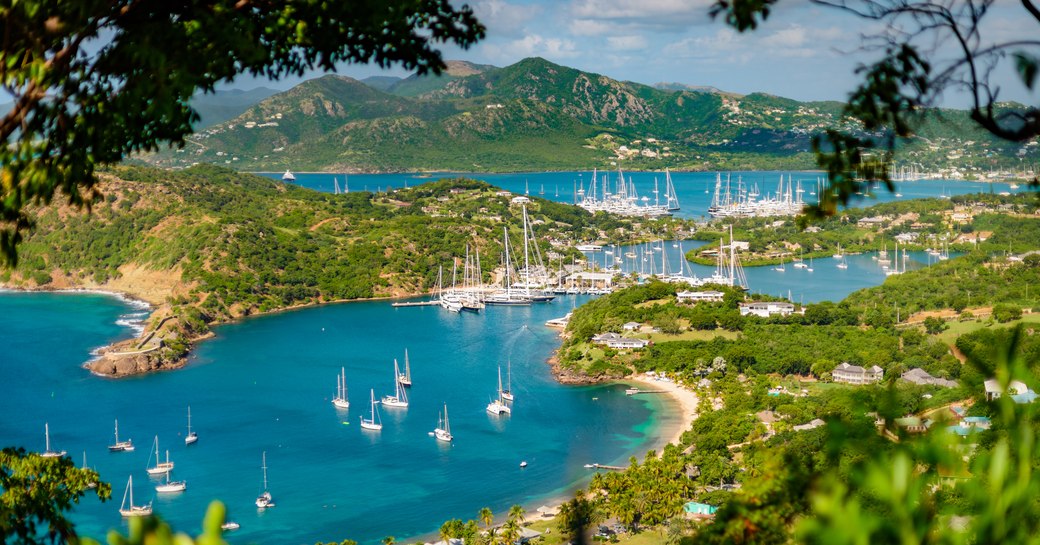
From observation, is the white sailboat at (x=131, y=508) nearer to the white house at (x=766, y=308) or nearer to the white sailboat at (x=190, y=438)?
the white sailboat at (x=190, y=438)

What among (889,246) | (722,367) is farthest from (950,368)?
(889,246)

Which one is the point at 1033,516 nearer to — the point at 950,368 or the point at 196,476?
the point at 196,476

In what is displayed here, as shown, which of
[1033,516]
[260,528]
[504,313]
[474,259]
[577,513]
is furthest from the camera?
[474,259]

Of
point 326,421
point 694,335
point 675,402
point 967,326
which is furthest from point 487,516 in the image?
point 967,326

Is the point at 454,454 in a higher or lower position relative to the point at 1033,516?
lower

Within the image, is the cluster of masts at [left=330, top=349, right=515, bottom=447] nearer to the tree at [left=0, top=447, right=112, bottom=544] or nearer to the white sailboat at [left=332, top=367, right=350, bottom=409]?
the white sailboat at [left=332, top=367, right=350, bottom=409]

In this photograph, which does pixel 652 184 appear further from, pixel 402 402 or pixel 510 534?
pixel 510 534
